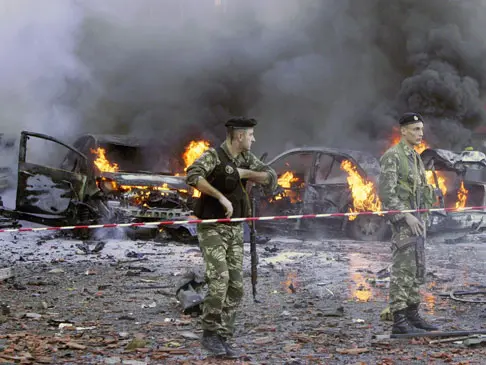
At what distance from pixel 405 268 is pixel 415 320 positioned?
41cm

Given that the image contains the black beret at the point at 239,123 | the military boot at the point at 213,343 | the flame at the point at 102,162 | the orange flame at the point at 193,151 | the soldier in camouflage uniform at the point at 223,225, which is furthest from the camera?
the orange flame at the point at 193,151

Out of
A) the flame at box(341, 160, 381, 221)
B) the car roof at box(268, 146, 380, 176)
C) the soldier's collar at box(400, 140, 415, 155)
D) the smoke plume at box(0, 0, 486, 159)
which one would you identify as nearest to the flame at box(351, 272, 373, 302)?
the soldier's collar at box(400, 140, 415, 155)

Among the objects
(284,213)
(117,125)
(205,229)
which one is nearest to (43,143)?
(117,125)

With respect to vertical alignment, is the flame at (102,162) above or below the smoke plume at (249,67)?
below

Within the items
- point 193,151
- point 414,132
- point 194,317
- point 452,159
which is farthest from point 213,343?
point 193,151

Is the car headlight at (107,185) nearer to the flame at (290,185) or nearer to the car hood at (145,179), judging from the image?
the car hood at (145,179)

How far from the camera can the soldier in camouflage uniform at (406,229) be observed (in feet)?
15.9

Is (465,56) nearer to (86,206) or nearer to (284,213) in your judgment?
(284,213)

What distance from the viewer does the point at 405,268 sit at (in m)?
4.93

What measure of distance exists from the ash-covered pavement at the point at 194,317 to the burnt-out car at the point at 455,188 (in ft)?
4.50

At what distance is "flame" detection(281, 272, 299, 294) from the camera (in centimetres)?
659

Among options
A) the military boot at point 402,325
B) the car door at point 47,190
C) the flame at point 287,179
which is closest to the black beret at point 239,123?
the military boot at point 402,325

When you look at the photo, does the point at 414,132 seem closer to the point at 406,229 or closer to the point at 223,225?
the point at 406,229

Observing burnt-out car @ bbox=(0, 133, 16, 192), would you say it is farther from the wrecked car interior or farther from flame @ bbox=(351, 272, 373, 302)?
flame @ bbox=(351, 272, 373, 302)
